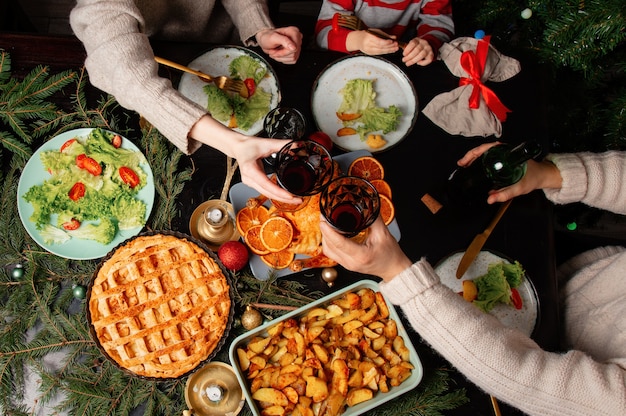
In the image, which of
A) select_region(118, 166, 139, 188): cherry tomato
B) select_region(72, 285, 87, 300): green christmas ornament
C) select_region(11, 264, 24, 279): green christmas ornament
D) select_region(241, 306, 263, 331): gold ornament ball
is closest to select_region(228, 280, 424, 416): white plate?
select_region(241, 306, 263, 331): gold ornament ball

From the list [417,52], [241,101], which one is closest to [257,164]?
[241,101]

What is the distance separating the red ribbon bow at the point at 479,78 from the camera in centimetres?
166

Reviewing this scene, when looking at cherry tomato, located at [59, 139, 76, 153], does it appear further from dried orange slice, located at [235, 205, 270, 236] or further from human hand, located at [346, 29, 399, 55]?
human hand, located at [346, 29, 399, 55]

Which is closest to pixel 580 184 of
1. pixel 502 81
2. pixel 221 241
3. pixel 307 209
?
pixel 502 81

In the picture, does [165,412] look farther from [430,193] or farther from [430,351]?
[430,193]

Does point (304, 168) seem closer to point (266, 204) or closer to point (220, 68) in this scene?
point (266, 204)

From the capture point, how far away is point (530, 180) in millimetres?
1582

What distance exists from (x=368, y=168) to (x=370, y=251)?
0.42m

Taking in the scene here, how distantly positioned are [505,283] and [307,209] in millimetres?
726

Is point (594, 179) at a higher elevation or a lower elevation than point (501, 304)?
higher

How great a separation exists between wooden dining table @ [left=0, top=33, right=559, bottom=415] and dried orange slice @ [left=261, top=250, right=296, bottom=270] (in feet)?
0.31

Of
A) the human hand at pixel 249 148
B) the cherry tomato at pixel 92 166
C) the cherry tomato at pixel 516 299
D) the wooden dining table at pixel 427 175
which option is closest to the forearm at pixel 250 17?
the wooden dining table at pixel 427 175

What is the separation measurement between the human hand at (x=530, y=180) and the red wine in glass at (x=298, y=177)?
0.61m

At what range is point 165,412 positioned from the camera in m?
1.47
